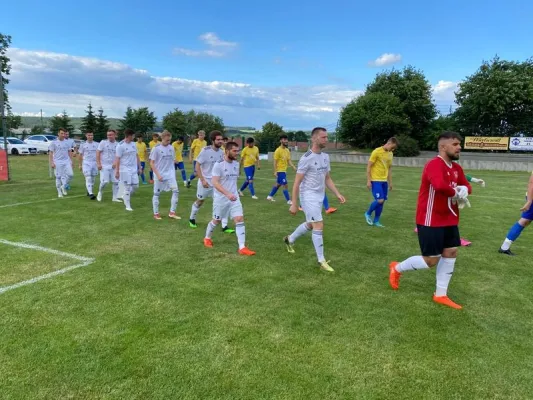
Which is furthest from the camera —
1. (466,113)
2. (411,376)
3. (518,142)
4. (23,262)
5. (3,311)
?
(466,113)

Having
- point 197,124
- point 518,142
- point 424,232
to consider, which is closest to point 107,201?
point 424,232

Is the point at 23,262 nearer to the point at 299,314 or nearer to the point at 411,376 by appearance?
the point at 299,314

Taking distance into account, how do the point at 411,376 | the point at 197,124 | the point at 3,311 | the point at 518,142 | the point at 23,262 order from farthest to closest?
the point at 197,124 < the point at 518,142 < the point at 23,262 < the point at 3,311 < the point at 411,376

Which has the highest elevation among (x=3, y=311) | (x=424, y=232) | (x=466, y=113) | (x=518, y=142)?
(x=466, y=113)

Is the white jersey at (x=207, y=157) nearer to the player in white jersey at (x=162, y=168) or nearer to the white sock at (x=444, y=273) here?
the player in white jersey at (x=162, y=168)

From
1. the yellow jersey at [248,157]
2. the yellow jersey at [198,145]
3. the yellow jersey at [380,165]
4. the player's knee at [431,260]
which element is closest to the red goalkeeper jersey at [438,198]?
the player's knee at [431,260]

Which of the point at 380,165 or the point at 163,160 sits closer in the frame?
the point at 380,165

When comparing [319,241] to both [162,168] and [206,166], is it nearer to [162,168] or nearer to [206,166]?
[206,166]

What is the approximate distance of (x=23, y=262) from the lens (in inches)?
227

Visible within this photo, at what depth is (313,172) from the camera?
228 inches

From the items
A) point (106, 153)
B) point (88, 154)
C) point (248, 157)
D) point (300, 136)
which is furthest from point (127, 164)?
point (300, 136)

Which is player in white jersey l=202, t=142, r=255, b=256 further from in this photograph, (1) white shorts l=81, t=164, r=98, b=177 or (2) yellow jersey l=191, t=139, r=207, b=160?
(2) yellow jersey l=191, t=139, r=207, b=160

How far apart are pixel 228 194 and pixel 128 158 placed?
16.2 feet

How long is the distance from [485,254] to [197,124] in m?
64.0
